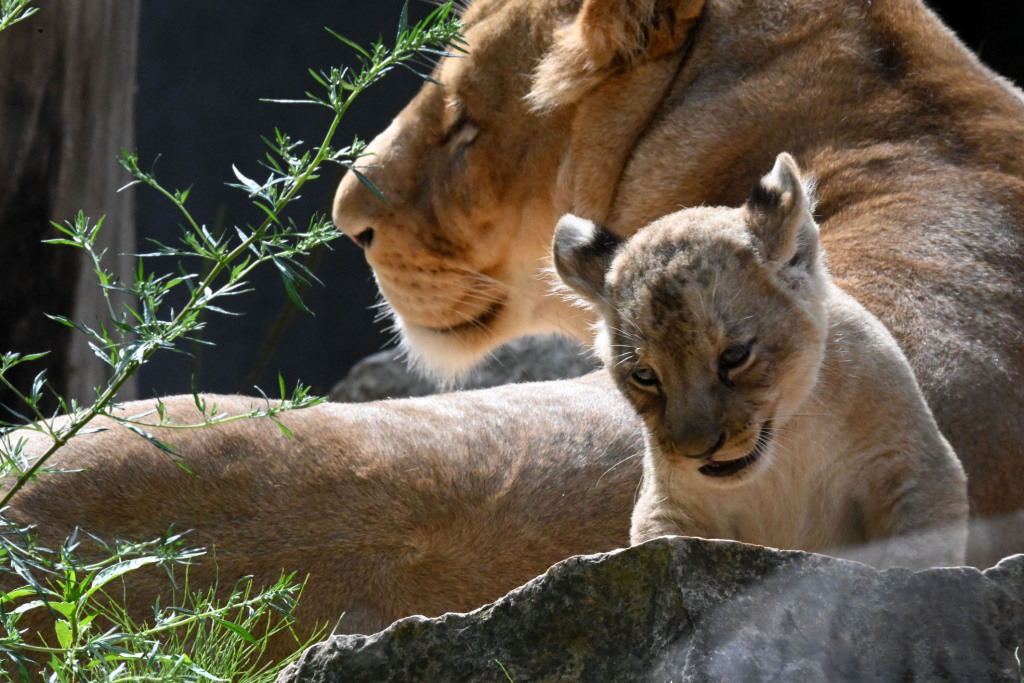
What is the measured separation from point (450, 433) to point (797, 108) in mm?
1557

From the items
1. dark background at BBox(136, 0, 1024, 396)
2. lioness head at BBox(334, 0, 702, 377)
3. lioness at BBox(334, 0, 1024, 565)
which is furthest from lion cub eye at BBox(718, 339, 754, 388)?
dark background at BBox(136, 0, 1024, 396)

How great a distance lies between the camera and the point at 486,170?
4215mm

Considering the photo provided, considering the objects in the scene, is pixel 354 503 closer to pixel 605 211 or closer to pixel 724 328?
pixel 605 211

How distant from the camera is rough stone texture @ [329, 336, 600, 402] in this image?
8.12 m

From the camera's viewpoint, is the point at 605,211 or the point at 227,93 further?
the point at 227,93

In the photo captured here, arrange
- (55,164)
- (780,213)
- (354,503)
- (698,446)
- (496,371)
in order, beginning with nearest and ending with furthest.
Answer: (698,446)
(780,213)
(354,503)
(55,164)
(496,371)

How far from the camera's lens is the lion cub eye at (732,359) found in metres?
2.41

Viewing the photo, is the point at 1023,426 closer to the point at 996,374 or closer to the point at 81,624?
the point at 996,374

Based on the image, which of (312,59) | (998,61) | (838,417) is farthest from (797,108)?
(312,59)

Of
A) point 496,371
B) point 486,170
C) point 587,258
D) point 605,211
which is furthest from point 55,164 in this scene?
point 587,258

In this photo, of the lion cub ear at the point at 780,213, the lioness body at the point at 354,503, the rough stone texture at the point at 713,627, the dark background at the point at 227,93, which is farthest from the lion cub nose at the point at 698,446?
the dark background at the point at 227,93

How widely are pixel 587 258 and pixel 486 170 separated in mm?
1567

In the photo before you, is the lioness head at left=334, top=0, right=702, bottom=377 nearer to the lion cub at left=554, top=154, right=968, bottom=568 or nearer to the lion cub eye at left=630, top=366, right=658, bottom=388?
the lion cub at left=554, top=154, right=968, bottom=568

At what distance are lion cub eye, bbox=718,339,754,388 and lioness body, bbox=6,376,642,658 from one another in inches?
61.7
